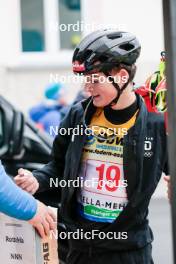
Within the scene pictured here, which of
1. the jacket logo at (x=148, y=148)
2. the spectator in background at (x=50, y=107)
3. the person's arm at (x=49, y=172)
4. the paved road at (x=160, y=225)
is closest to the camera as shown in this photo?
the jacket logo at (x=148, y=148)

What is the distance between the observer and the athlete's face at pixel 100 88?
120 inches

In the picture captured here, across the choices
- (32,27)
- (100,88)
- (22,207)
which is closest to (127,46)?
(100,88)

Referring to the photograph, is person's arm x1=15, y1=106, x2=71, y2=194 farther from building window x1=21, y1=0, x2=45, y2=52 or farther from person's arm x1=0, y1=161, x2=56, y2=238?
building window x1=21, y1=0, x2=45, y2=52

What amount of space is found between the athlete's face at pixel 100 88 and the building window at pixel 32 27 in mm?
2204

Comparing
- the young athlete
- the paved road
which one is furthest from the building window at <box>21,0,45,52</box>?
the young athlete

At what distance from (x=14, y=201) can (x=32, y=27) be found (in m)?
4.40

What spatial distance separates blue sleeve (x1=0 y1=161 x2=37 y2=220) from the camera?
2832 millimetres

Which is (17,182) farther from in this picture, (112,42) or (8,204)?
(112,42)

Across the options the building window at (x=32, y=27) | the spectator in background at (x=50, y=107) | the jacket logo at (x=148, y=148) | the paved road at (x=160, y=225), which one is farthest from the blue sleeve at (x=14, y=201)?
the spectator in background at (x=50, y=107)

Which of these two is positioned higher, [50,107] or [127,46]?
[127,46]

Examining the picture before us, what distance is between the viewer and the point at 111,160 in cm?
306

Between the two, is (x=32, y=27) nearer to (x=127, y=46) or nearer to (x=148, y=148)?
(x=127, y=46)

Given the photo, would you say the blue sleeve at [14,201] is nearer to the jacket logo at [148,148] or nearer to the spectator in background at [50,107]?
the jacket logo at [148,148]

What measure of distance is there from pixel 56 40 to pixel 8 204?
85.1 inches
